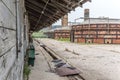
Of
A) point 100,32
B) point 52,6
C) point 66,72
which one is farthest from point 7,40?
point 100,32

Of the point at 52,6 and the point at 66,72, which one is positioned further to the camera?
the point at 66,72

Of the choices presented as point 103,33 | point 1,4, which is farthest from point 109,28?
point 1,4

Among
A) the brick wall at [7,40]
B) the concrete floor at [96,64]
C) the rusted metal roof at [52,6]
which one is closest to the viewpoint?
the brick wall at [7,40]

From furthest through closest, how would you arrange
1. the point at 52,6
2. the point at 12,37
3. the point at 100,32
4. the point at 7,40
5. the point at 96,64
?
the point at 100,32
the point at 96,64
the point at 52,6
the point at 12,37
the point at 7,40

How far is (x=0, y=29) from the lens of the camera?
67.6 inches

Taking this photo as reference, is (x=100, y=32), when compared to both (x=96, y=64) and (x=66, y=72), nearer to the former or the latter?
(x=96, y=64)

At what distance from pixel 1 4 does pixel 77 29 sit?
134ft

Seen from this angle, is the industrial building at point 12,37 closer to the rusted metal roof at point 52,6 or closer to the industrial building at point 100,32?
the rusted metal roof at point 52,6

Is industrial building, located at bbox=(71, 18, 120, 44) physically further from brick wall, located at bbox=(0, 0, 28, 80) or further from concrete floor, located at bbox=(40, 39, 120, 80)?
brick wall, located at bbox=(0, 0, 28, 80)

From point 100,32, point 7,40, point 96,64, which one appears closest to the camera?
point 7,40

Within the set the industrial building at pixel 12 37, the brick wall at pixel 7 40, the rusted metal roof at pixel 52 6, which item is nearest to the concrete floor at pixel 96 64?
the rusted metal roof at pixel 52 6

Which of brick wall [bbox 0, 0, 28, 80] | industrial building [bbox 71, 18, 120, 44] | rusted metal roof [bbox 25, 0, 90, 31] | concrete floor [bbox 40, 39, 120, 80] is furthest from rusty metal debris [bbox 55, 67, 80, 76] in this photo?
industrial building [bbox 71, 18, 120, 44]

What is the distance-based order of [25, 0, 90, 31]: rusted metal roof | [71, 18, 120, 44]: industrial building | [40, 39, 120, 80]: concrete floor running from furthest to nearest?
[71, 18, 120, 44]: industrial building → [40, 39, 120, 80]: concrete floor → [25, 0, 90, 31]: rusted metal roof

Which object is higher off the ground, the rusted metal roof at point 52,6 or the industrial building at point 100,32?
the rusted metal roof at point 52,6
